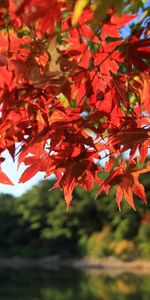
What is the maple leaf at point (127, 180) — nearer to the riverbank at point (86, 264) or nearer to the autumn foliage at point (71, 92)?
the autumn foliage at point (71, 92)

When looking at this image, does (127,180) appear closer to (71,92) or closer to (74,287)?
(71,92)

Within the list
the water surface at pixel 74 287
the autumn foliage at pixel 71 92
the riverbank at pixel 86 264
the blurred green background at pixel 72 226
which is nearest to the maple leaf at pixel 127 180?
the autumn foliage at pixel 71 92

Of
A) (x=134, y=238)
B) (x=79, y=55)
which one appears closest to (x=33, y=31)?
(x=79, y=55)

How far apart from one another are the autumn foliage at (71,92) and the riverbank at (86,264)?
13188 millimetres

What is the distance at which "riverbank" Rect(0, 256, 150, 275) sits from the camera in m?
14.5

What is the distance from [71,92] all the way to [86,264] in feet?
54.4

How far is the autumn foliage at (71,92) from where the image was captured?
1.45ft

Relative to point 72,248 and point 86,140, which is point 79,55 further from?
point 72,248

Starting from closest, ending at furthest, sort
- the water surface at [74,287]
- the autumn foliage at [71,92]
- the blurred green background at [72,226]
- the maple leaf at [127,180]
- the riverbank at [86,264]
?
the autumn foliage at [71,92], the maple leaf at [127,180], the water surface at [74,287], the riverbank at [86,264], the blurred green background at [72,226]

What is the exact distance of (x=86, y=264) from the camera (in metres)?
16.6

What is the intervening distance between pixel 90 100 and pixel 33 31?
0.10 meters

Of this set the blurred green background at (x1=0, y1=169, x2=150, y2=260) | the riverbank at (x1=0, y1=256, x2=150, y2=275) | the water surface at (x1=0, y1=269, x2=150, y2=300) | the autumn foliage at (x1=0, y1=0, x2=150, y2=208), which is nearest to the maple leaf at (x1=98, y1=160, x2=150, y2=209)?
the autumn foliage at (x1=0, y1=0, x2=150, y2=208)

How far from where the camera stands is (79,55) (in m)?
0.49

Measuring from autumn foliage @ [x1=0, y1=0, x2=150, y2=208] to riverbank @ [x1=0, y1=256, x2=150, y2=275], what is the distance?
13.2 meters
